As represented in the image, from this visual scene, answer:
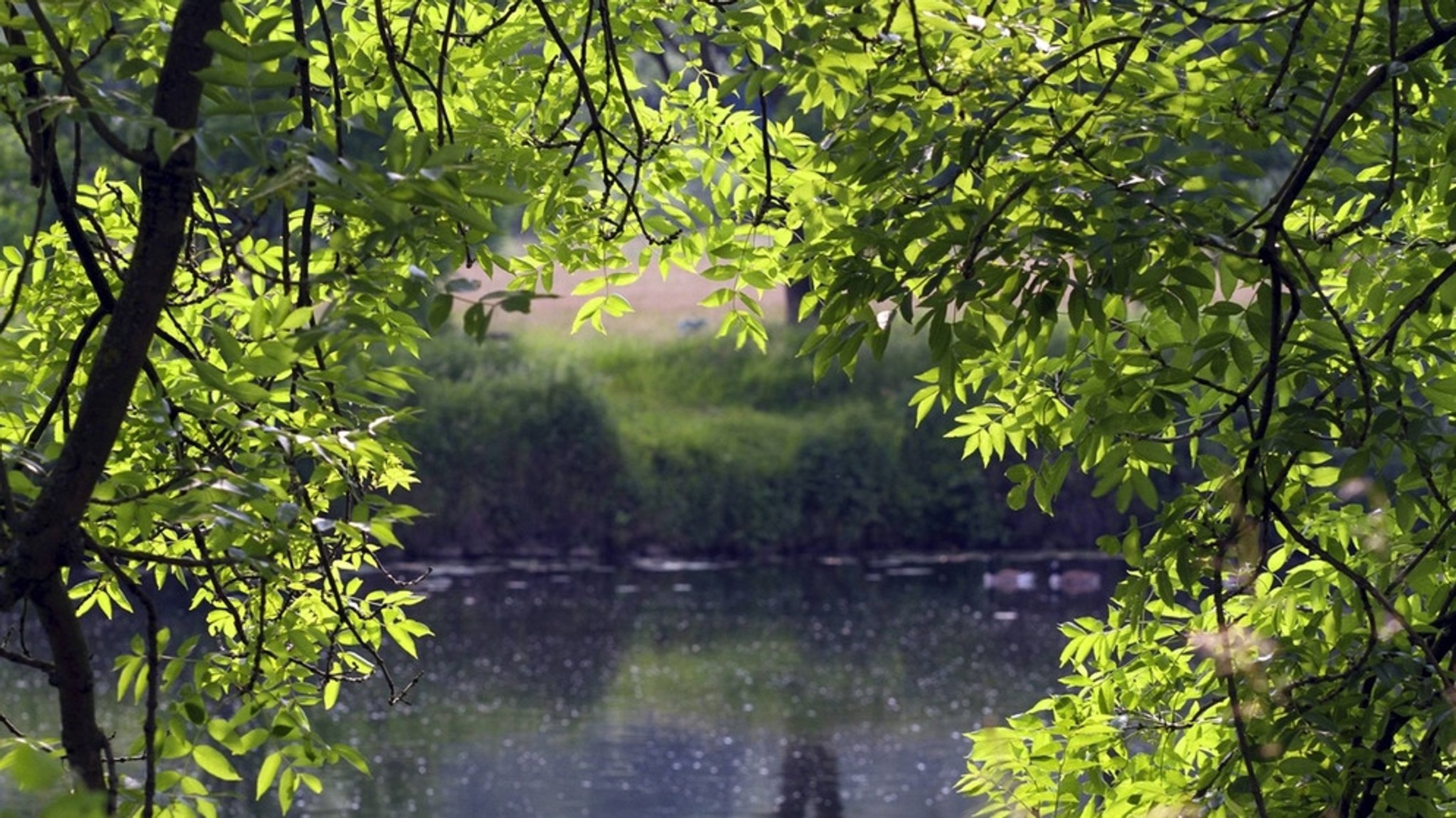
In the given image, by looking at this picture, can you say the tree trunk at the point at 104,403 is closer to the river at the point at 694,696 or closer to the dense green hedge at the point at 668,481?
the river at the point at 694,696

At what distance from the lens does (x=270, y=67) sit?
1867 mm

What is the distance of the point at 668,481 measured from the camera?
67.7 feet

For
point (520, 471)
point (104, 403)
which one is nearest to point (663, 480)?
point (520, 471)

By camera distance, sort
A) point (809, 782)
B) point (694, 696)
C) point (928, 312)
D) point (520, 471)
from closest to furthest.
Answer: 1. point (928, 312)
2. point (809, 782)
3. point (694, 696)
4. point (520, 471)

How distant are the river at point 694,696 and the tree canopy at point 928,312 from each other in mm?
7793

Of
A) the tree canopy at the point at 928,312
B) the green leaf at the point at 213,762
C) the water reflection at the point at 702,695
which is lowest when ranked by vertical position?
the water reflection at the point at 702,695

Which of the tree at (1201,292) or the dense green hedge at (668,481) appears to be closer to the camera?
the tree at (1201,292)

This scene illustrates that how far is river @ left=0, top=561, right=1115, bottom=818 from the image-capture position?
37.0 feet

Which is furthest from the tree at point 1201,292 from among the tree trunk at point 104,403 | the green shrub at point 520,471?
the green shrub at point 520,471

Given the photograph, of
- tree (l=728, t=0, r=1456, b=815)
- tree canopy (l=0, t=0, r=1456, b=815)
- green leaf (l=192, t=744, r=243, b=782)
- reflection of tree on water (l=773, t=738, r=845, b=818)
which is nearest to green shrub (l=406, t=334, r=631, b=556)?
reflection of tree on water (l=773, t=738, r=845, b=818)

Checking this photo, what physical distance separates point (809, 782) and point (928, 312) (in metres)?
9.62

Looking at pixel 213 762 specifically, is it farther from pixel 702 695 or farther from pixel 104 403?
pixel 702 695

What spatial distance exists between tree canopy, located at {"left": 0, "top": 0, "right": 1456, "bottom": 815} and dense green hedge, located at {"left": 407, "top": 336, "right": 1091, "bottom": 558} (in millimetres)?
16865

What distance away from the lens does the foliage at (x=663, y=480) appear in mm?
A: 20484
